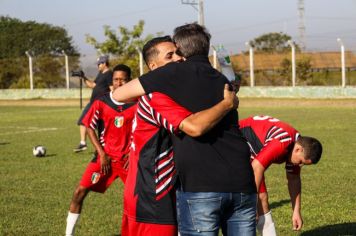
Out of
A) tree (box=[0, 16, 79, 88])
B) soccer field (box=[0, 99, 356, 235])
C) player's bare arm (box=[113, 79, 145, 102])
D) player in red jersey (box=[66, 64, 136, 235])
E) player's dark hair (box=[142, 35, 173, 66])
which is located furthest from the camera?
tree (box=[0, 16, 79, 88])

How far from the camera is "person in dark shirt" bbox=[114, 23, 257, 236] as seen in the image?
12.2 feet

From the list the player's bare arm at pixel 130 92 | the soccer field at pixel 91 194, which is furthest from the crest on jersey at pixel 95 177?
the player's bare arm at pixel 130 92

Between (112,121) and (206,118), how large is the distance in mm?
3717

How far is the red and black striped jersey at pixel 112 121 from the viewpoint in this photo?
7230 mm

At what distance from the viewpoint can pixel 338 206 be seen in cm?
830

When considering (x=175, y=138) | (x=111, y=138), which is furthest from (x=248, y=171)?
(x=111, y=138)

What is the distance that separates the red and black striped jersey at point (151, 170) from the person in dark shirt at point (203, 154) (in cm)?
19

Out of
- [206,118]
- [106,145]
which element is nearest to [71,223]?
[106,145]

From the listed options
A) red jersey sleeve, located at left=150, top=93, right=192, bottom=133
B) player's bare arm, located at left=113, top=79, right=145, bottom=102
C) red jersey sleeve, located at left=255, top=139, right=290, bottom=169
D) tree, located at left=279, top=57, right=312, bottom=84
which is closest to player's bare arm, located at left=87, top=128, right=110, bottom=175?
red jersey sleeve, located at left=255, top=139, right=290, bottom=169

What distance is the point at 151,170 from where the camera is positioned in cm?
415

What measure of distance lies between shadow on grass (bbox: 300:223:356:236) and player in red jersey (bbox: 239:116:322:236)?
1.32 metres

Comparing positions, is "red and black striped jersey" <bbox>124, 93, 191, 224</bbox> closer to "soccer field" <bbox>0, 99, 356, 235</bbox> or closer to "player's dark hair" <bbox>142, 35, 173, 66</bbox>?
"player's dark hair" <bbox>142, 35, 173, 66</bbox>

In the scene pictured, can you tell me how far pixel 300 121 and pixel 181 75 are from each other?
18.5 metres

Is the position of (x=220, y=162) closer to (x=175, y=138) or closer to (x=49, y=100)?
(x=175, y=138)
